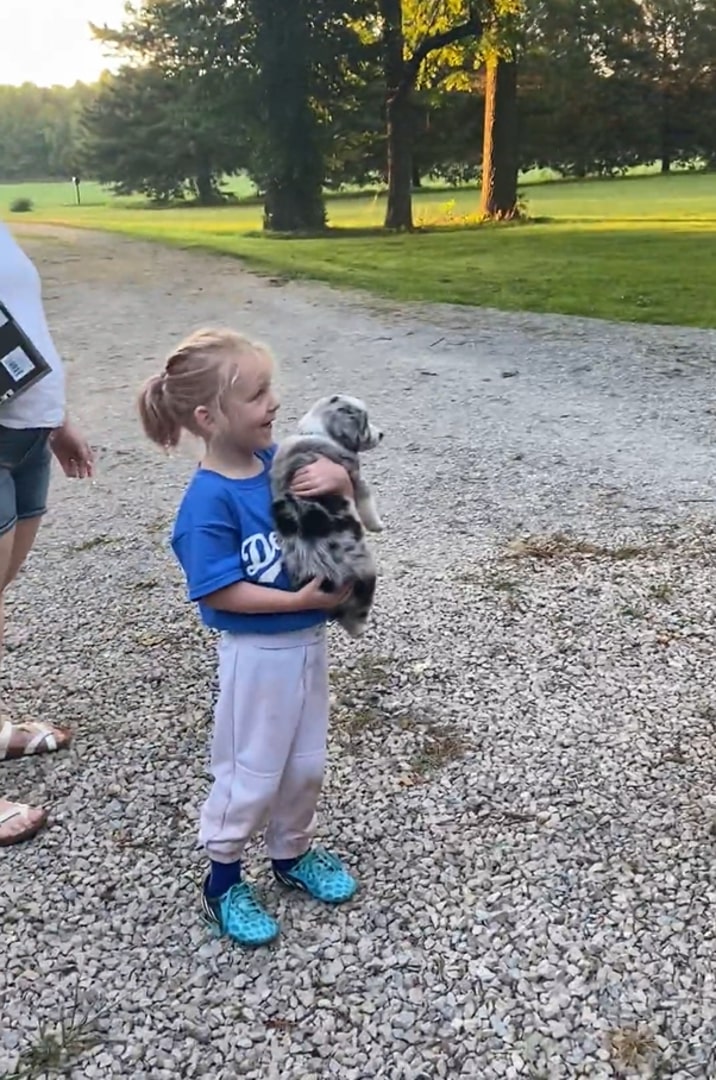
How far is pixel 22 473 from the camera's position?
3.02 meters

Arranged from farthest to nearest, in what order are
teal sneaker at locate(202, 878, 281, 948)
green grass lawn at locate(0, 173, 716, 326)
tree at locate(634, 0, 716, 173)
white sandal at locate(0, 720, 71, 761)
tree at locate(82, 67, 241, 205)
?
1. tree at locate(82, 67, 241, 205)
2. tree at locate(634, 0, 716, 173)
3. green grass lawn at locate(0, 173, 716, 326)
4. white sandal at locate(0, 720, 71, 761)
5. teal sneaker at locate(202, 878, 281, 948)

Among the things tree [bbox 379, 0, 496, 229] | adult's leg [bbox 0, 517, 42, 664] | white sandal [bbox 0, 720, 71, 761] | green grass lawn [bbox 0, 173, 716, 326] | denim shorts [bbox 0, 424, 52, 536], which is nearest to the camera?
denim shorts [bbox 0, 424, 52, 536]

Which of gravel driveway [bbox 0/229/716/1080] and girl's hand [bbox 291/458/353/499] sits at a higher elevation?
girl's hand [bbox 291/458/353/499]

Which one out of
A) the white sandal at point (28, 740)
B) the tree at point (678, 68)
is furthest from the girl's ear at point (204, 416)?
the tree at point (678, 68)

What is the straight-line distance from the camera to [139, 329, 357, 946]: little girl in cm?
227

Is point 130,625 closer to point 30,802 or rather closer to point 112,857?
point 30,802

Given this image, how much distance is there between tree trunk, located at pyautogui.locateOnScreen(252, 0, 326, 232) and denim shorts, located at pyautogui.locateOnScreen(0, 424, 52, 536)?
21.0 meters

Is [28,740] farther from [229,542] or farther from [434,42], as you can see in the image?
[434,42]

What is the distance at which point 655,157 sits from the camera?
42938 mm

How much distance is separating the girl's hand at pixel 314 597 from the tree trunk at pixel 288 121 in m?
21.8

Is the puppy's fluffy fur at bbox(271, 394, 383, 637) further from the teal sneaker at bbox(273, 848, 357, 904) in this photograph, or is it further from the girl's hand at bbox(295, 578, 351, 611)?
the teal sneaker at bbox(273, 848, 357, 904)

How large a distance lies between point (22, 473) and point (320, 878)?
4.36 ft

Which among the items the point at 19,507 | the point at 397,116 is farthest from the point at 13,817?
the point at 397,116

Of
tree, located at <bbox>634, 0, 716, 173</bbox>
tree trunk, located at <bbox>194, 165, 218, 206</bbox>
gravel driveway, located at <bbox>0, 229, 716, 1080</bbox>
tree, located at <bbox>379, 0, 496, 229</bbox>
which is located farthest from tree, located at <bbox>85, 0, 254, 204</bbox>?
gravel driveway, located at <bbox>0, 229, 716, 1080</bbox>
